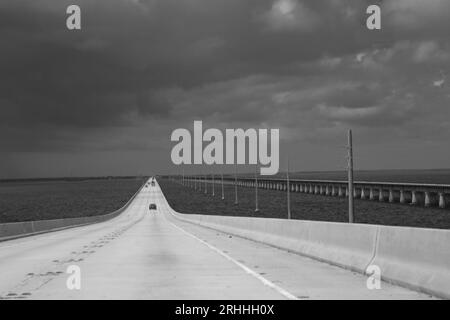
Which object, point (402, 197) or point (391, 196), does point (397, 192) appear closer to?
→ point (391, 196)

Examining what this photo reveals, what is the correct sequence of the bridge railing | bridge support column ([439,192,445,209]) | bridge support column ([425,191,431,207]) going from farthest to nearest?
bridge support column ([425,191,431,207]), the bridge railing, bridge support column ([439,192,445,209])

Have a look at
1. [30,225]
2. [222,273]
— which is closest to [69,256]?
[222,273]

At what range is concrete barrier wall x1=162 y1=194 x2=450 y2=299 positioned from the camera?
429 inches

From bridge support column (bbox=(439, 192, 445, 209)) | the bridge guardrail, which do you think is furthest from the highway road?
bridge support column (bbox=(439, 192, 445, 209))

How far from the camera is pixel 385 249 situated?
1330 cm

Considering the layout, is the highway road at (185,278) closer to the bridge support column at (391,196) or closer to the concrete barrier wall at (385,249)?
the concrete barrier wall at (385,249)

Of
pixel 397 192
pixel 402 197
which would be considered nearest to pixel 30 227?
pixel 402 197

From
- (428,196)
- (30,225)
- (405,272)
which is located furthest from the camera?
(428,196)

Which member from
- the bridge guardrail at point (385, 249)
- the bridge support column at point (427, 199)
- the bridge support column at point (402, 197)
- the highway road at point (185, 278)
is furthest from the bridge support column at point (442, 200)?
the highway road at point (185, 278)

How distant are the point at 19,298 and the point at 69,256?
376 inches

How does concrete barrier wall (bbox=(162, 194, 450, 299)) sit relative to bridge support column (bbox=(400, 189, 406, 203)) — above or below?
above

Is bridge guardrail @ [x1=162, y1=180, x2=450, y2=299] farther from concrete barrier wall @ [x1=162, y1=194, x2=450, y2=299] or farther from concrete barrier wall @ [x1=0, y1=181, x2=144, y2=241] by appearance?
concrete barrier wall @ [x1=0, y1=181, x2=144, y2=241]

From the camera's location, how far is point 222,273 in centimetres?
1487
